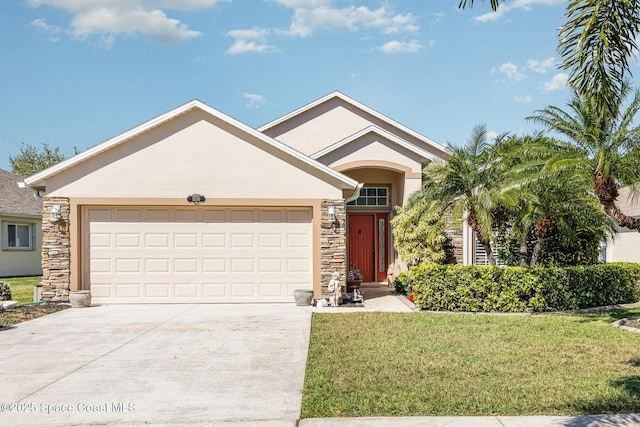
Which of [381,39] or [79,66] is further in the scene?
[79,66]

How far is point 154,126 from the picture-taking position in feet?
41.1

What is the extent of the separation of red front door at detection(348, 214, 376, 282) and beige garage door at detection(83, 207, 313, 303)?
405 cm

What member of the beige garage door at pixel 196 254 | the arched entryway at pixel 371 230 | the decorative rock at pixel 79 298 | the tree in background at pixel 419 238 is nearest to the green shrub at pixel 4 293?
the decorative rock at pixel 79 298

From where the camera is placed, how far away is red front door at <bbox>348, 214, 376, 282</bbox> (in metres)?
16.8

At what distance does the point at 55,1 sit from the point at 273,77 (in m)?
7.53

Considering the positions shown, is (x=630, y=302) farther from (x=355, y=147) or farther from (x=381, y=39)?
(x=381, y=39)

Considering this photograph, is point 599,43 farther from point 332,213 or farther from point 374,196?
point 374,196

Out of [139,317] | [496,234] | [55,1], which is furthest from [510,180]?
[55,1]

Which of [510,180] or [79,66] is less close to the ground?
[79,66]

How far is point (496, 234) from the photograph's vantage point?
48.2ft

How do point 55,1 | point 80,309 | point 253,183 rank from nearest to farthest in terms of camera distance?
point 80,309, point 253,183, point 55,1

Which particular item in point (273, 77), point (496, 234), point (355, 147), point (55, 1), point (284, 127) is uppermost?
point (55, 1)

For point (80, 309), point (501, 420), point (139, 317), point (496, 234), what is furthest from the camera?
point (496, 234)

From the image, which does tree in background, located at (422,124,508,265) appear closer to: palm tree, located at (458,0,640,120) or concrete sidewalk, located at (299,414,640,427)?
palm tree, located at (458,0,640,120)
